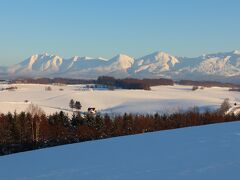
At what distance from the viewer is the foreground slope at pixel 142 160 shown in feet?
31.6

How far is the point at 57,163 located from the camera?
488 inches

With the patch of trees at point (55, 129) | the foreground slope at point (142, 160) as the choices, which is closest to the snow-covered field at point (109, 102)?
the patch of trees at point (55, 129)

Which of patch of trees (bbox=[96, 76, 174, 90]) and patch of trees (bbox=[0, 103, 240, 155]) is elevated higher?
patch of trees (bbox=[96, 76, 174, 90])

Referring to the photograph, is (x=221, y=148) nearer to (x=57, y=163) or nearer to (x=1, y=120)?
(x=57, y=163)

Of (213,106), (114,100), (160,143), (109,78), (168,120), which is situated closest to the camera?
(160,143)

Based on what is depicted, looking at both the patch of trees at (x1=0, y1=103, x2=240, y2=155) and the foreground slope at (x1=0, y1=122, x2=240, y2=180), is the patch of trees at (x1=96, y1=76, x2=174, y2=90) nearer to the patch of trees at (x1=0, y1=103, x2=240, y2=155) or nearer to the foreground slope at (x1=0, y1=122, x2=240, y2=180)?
the patch of trees at (x1=0, y1=103, x2=240, y2=155)

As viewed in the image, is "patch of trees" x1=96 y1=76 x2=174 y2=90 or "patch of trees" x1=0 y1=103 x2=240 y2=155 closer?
"patch of trees" x1=0 y1=103 x2=240 y2=155

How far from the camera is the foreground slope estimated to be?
9633 mm

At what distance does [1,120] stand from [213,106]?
52.2m

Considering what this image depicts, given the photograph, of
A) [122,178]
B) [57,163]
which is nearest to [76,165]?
[57,163]

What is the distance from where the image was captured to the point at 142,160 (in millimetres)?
11656

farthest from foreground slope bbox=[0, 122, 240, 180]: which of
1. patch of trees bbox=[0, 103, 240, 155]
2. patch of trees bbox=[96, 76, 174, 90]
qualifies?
patch of trees bbox=[96, 76, 174, 90]

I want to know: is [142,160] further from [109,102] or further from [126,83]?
[126,83]

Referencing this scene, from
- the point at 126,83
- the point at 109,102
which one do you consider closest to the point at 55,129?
the point at 109,102
